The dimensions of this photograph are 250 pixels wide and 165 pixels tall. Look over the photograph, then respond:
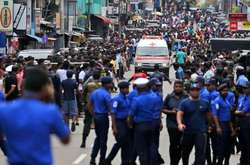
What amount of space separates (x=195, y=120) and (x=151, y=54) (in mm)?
31160

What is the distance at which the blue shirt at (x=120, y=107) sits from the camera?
14336 mm

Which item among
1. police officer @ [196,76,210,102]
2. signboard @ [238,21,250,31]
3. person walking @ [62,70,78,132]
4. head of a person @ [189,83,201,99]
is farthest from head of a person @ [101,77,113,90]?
signboard @ [238,21,250,31]

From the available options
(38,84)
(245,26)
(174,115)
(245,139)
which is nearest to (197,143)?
(174,115)

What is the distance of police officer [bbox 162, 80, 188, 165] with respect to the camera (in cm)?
1450

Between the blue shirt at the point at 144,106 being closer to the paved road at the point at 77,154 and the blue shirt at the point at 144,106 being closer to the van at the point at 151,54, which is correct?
the paved road at the point at 77,154

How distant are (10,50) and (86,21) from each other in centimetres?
4247

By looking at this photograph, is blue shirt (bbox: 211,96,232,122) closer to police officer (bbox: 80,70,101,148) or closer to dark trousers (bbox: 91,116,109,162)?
dark trousers (bbox: 91,116,109,162)

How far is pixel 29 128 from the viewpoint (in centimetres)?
744

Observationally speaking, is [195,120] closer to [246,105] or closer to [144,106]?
[144,106]

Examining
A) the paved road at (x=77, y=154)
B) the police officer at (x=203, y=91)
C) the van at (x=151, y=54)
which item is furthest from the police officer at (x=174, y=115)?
the van at (x=151, y=54)

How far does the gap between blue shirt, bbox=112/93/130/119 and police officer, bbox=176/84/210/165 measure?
1.08 metres

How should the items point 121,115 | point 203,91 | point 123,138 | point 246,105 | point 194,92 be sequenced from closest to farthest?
point 194,92 < point 246,105 < point 121,115 < point 123,138 < point 203,91

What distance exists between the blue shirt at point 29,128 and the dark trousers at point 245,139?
23.8 feet

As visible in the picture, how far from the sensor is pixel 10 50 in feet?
146
